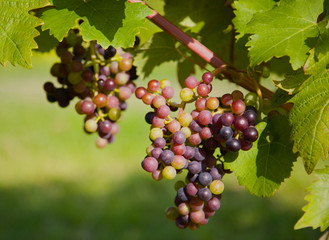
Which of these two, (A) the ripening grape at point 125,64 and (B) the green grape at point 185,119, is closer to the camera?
(B) the green grape at point 185,119

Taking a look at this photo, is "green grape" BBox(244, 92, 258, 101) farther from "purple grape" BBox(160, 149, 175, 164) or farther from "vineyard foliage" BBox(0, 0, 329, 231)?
"purple grape" BBox(160, 149, 175, 164)

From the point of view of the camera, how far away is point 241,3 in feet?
3.11

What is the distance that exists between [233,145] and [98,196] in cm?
349

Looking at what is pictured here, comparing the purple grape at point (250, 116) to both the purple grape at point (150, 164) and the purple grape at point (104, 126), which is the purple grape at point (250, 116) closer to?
the purple grape at point (150, 164)

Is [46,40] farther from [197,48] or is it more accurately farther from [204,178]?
[204,178]

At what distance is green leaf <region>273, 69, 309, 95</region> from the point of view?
843 millimetres

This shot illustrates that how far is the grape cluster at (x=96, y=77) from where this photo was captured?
3.80 ft

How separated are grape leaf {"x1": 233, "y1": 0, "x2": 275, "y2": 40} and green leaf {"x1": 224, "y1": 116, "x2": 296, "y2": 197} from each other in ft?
0.68

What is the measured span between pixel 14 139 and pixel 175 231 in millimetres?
2719

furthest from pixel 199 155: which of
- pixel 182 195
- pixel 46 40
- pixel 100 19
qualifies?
pixel 46 40

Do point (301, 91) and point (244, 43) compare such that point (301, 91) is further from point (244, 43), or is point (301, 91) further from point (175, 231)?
point (175, 231)

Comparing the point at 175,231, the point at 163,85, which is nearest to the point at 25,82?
the point at 175,231

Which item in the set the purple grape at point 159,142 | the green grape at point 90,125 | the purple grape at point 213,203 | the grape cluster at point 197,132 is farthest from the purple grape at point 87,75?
the purple grape at point 213,203

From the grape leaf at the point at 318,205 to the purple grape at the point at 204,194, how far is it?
200 millimetres
